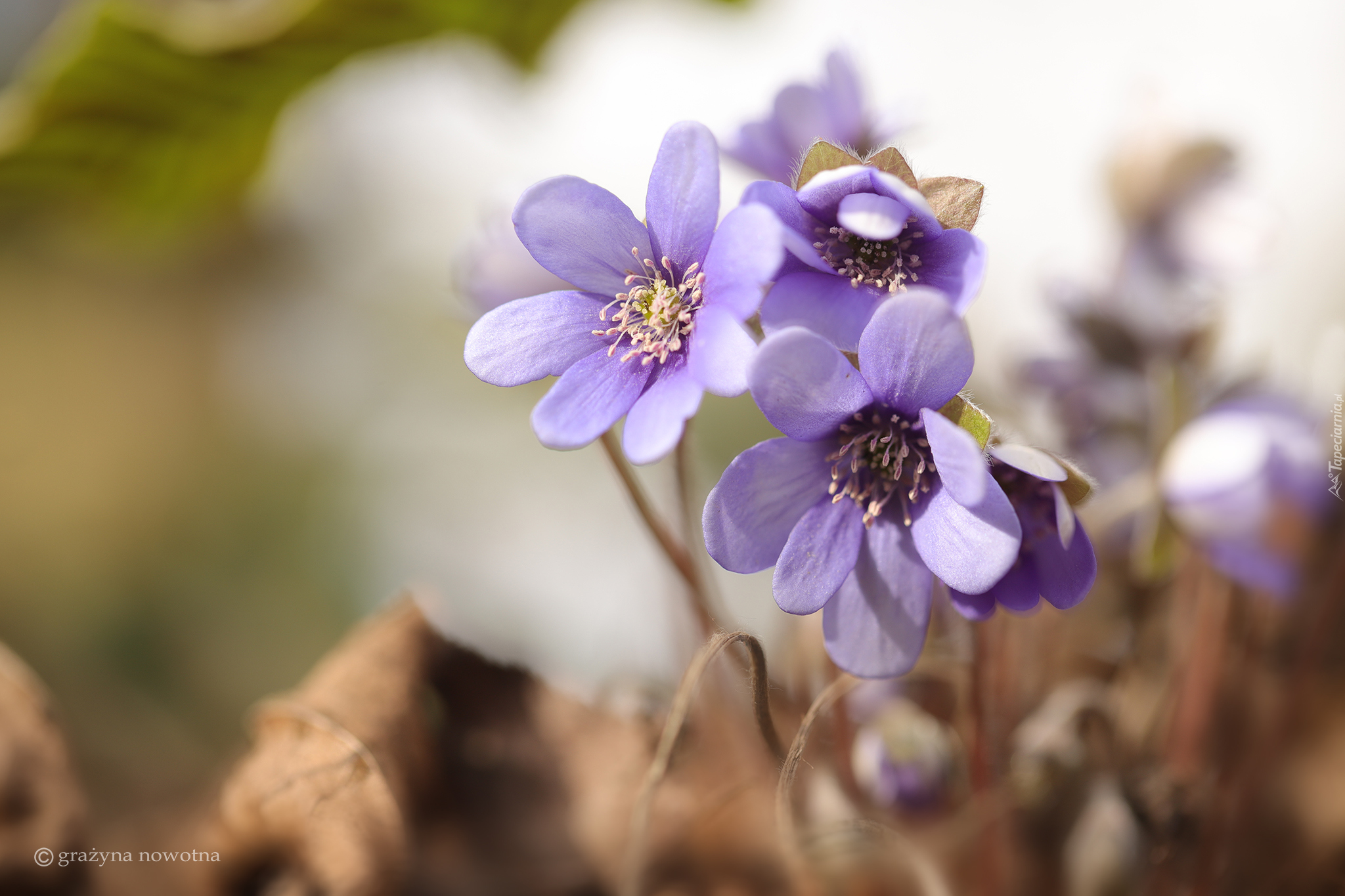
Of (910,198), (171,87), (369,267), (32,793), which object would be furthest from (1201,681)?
(369,267)

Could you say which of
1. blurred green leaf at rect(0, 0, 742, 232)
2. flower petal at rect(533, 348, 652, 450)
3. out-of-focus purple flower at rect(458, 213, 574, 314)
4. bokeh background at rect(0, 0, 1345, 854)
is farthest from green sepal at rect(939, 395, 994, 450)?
blurred green leaf at rect(0, 0, 742, 232)

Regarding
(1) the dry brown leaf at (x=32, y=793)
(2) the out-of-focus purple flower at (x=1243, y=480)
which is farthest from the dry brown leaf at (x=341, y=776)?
(2) the out-of-focus purple flower at (x=1243, y=480)

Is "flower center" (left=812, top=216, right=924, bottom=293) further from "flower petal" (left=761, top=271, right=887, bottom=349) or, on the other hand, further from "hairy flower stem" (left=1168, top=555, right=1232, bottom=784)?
"hairy flower stem" (left=1168, top=555, right=1232, bottom=784)

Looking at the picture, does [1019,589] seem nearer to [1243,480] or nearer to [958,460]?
[958,460]

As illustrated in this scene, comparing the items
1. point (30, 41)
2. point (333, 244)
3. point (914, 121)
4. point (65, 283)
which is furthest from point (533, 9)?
point (30, 41)

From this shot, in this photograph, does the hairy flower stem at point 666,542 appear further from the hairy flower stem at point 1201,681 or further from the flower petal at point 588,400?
the hairy flower stem at point 1201,681

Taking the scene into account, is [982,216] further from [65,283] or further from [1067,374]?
[65,283]
